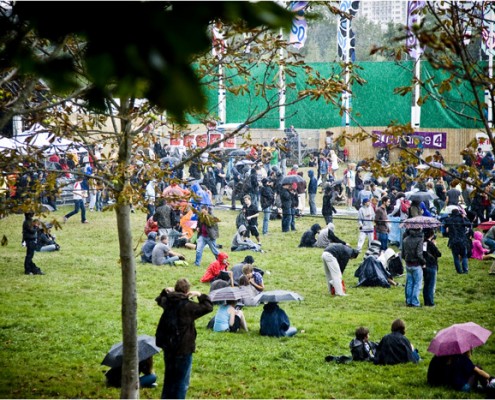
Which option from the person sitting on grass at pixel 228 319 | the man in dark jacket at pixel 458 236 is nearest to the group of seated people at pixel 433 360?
the person sitting on grass at pixel 228 319

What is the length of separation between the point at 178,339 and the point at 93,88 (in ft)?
19.2

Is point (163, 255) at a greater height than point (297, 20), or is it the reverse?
point (297, 20)

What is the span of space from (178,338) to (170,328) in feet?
0.48

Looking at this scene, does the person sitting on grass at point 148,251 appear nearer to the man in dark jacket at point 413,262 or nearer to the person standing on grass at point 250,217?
the person standing on grass at point 250,217

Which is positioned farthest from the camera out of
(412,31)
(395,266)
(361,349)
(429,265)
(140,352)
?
(395,266)

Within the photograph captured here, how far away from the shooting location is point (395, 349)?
11203mm

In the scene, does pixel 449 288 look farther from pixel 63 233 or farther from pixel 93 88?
pixel 93 88

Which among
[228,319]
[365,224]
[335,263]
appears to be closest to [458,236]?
[335,263]

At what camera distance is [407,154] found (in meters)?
9.05

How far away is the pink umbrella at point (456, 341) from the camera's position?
32.0 feet

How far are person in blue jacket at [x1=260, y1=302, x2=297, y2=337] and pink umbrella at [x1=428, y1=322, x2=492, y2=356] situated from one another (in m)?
3.42

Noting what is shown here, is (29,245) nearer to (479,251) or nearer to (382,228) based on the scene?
(382,228)

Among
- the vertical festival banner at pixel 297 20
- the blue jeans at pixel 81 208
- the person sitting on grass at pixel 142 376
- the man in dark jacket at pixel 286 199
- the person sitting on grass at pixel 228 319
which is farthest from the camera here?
the blue jeans at pixel 81 208

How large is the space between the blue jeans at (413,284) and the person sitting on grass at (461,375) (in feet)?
15.7
